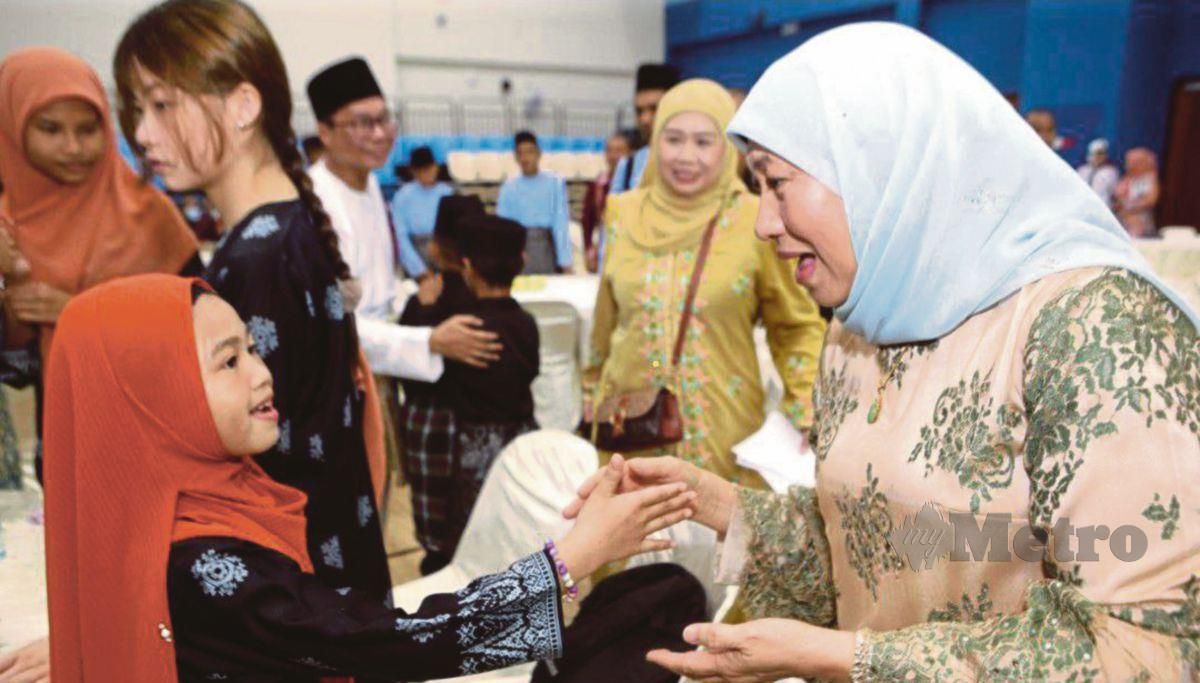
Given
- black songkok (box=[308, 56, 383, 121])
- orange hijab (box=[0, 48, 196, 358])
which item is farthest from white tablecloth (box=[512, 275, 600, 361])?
orange hijab (box=[0, 48, 196, 358])

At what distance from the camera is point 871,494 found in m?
1.01

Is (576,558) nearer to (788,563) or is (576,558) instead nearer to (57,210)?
(788,563)

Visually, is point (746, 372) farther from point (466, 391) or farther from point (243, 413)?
point (243, 413)

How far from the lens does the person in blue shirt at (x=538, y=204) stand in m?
6.30

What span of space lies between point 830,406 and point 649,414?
0.89 meters

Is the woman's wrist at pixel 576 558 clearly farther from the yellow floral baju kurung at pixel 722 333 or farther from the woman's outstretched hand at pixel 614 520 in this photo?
the yellow floral baju kurung at pixel 722 333

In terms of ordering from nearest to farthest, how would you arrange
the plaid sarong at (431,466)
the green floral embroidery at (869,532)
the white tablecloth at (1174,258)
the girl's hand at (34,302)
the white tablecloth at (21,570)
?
the green floral embroidery at (869,532)
the white tablecloth at (21,570)
the girl's hand at (34,302)
the plaid sarong at (431,466)
the white tablecloth at (1174,258)

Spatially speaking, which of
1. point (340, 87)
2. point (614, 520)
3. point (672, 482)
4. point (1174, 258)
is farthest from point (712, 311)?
point (1174, 258)

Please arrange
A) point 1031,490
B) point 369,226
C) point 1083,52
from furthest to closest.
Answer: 1. point 1083,52
2. point 369,226
3. point 1031,490

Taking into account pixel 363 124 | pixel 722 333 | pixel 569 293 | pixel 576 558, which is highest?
pixel 363 124

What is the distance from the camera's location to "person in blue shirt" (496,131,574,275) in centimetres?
630

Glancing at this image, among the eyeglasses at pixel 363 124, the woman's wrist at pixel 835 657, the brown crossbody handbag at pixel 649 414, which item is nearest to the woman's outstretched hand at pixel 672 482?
the woman's wrist at pixel 835 657

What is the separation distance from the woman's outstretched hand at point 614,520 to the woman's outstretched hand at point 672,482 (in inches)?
0.7

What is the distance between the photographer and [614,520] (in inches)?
45.2
